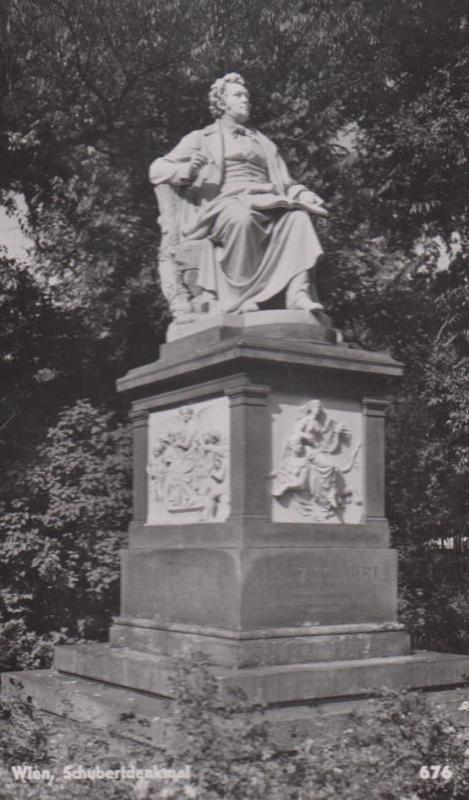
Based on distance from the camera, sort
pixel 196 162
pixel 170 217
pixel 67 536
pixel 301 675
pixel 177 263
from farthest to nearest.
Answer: pixel 67 536, pixel 170 217, pixel 177 263, pixel 196 162, pixel 301 675

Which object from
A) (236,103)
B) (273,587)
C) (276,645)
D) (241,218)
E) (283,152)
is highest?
(283,152)

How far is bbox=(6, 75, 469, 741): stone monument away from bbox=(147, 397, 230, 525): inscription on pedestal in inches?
0.6

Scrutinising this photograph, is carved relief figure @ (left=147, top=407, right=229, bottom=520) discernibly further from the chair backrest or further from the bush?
the bush

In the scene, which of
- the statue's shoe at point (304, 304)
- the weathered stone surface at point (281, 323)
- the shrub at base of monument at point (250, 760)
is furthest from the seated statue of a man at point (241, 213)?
the shrub at base of monument at point (250, 760)

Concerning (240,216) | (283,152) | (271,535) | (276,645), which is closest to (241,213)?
(240,216)

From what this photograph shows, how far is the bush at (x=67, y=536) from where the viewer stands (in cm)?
1203

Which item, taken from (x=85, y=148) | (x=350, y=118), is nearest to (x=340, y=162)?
(x=350, y=118)

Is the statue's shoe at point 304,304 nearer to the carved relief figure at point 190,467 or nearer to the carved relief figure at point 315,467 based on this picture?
the carved relief figure at point 315,467

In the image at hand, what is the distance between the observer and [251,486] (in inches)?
285

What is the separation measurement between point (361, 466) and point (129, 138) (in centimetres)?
882

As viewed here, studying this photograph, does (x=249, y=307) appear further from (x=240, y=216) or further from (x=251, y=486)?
(x=251, y=486)

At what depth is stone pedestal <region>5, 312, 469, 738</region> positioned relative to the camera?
6.98 metres

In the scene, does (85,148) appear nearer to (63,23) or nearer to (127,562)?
(63,23)

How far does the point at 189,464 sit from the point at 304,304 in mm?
1428
